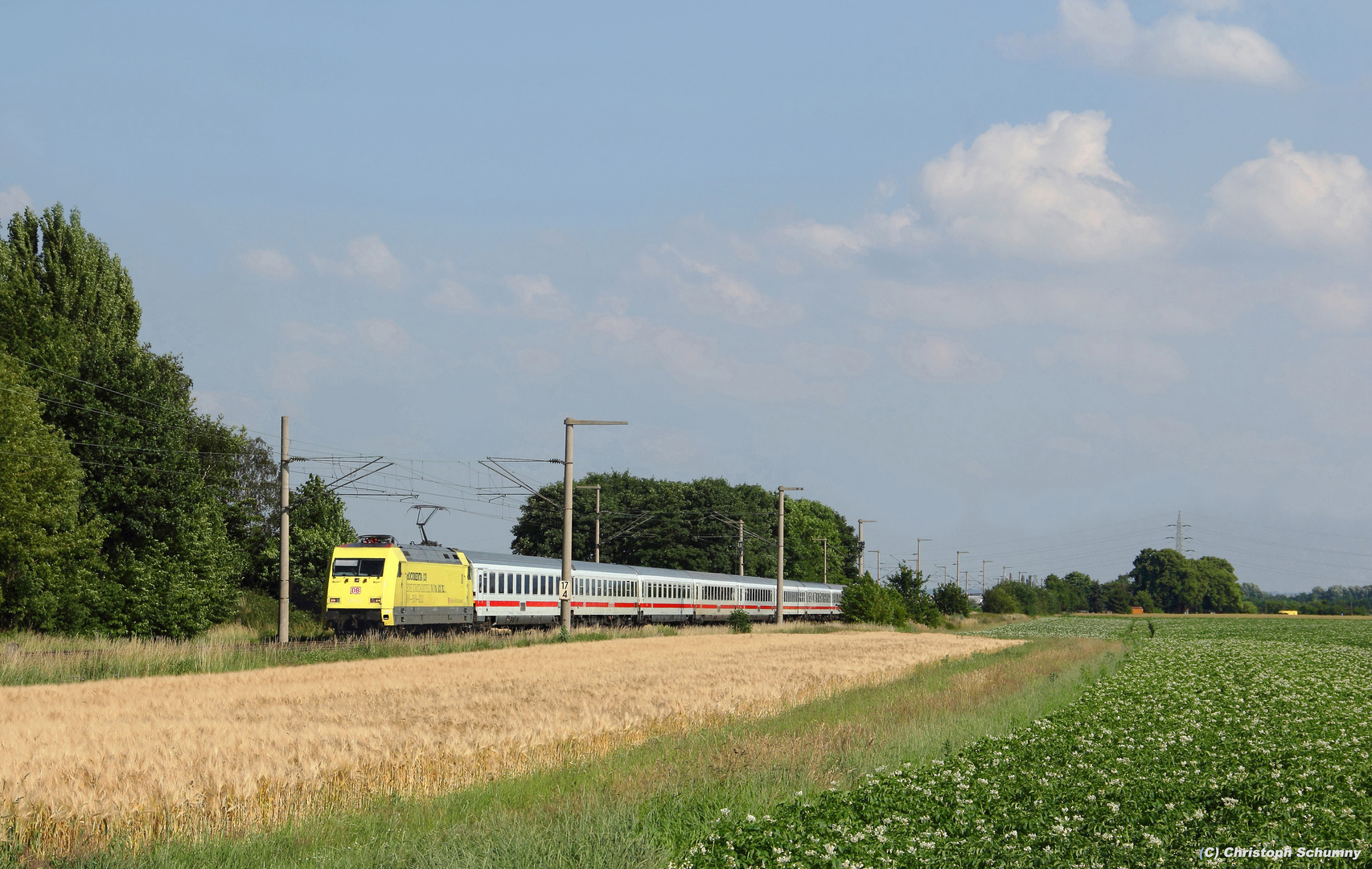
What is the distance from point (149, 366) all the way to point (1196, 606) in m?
192

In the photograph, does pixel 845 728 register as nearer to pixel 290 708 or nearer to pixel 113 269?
pixel 290 708

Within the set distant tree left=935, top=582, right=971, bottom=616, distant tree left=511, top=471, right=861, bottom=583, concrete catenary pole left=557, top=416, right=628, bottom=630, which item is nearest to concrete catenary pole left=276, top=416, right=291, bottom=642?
concrete catenary pole left=557, top=416, right=628, bottom=630

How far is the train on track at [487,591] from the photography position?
3978 centimetres

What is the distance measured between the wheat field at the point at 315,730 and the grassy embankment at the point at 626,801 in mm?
707

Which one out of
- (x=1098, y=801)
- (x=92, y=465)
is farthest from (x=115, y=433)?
(x=1098, y=801)

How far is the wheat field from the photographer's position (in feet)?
32.7

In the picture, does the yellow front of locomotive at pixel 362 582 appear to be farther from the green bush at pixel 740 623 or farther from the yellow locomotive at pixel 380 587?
the green bush at pixel 740 623

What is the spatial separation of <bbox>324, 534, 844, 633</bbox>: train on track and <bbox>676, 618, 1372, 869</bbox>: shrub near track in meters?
26.9

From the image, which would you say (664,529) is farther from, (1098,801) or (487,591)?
(1098,801)

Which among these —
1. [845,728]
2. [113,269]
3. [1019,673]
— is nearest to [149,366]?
[113,269]

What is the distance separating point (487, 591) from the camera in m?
45.8

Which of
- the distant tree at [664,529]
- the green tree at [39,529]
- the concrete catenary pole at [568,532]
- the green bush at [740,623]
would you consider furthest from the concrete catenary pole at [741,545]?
the green tree at [39,529]

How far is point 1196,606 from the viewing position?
648ft

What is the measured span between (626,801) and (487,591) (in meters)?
36.4
